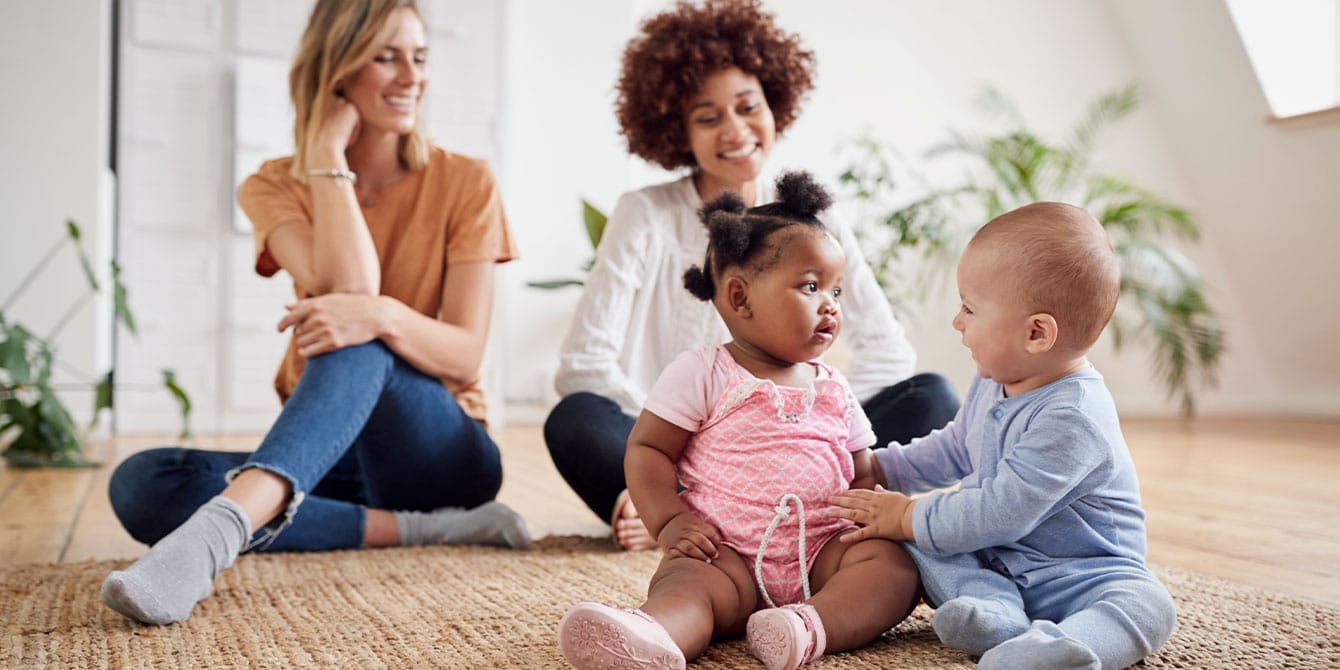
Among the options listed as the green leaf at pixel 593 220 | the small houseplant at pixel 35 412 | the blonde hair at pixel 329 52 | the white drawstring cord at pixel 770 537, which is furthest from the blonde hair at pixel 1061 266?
the small houseplant at pixel 35 412

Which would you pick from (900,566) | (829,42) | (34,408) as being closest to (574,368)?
(900,566)

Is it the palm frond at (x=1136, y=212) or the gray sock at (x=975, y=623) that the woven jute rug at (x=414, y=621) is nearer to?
the gray sock at (x=975, y=623)

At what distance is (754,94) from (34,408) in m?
2.28

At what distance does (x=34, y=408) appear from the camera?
10.0ft

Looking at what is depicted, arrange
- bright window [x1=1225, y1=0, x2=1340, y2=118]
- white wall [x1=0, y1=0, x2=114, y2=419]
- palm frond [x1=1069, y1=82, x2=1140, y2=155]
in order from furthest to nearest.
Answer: palm frond [x1=1069, y1=82, x2=1140, y2=155]
bright window [x1=1225, y1=0, x2=1340, y2=118]
white wall [x1=0, y1=0, x2=114, y2=419]

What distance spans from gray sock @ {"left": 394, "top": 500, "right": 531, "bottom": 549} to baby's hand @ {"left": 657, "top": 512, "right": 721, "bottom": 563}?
0.65 meters

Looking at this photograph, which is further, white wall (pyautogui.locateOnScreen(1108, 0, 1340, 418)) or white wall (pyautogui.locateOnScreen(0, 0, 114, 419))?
white wall (pyautogui.locateOnScreen(1108, 0, 1340, 418))

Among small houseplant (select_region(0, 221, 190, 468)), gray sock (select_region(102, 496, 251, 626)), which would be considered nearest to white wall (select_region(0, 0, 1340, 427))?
small houseplant (select_region(0, 221, 190, 468))

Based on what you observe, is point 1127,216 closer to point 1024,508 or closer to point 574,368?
point 574,368

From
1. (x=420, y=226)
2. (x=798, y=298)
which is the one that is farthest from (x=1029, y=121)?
(x=798, y=298)

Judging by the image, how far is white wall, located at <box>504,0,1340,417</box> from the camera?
187 inches

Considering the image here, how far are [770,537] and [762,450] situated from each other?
9 cm

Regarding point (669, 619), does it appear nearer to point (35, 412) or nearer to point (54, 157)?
point (35, 412)

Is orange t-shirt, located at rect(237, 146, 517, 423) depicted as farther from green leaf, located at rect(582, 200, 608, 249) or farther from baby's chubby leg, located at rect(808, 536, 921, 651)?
green leaf, located at rect(582, 200, 608, 249)
